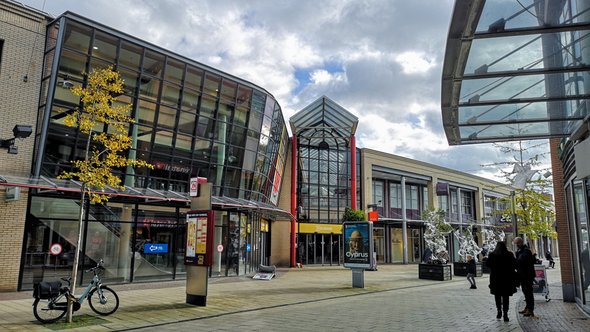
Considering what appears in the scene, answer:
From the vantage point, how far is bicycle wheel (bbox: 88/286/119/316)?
10195 mm

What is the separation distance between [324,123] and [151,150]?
1899cm

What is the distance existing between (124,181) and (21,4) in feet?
22.9

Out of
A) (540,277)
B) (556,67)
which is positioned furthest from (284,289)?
(556,67)

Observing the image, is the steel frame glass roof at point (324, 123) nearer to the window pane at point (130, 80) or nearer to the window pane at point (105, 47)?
the window pane at point (130, 80)

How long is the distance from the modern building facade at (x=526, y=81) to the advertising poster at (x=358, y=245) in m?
6.93

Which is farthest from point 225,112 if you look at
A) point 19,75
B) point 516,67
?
point 516,67

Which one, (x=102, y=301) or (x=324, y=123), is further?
(x=324, y=123)

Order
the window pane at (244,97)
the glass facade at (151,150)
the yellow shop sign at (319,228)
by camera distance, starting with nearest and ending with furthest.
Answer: the glass facade at (151,150) → the window pane at (244,97) → the yellow shop sign at (319,228)

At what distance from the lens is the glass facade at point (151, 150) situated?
1523 cm

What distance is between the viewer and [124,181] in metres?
17.3

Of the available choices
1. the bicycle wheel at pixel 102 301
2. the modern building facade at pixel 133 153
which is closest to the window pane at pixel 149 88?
the modern building facade at pixel 133 153

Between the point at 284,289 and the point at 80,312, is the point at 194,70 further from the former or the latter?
the point at 80,312

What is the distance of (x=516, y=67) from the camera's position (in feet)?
23.4

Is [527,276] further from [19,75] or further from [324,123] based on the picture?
[324,123]
